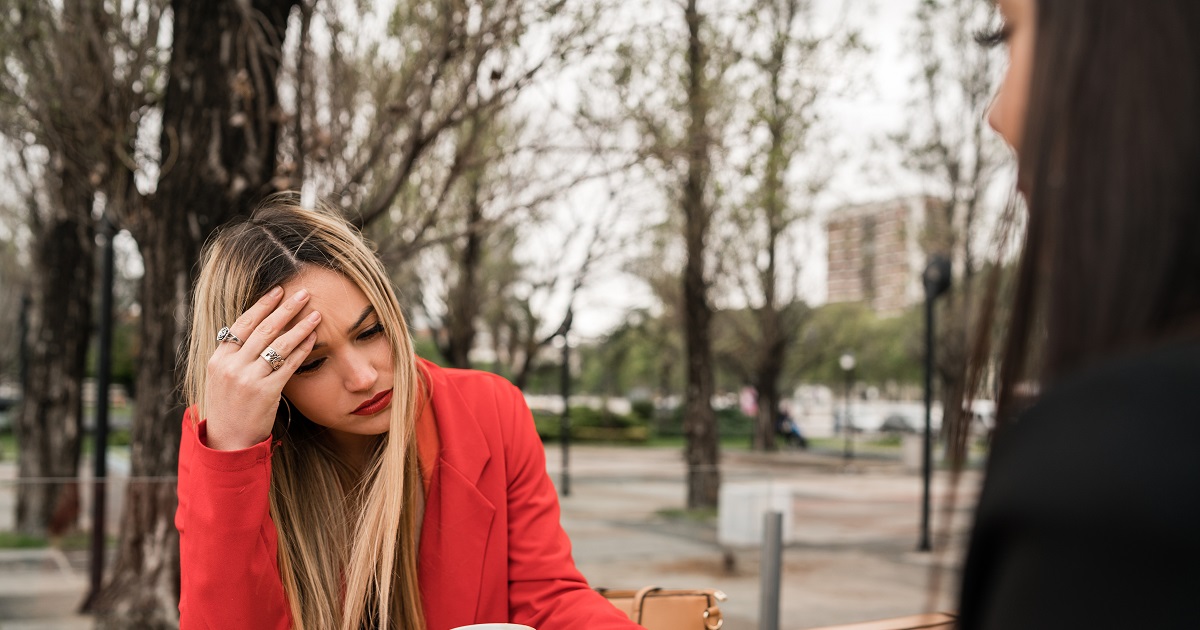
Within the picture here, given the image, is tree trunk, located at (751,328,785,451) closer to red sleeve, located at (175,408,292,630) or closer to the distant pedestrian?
the distant pedestrian

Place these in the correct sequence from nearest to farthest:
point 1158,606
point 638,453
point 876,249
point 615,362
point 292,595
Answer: point 1158,606, point 292,595, point 876,249, point 638,453, point 615,362

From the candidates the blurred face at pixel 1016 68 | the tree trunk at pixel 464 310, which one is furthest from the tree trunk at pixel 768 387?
the blurred face at pixel 1016 68

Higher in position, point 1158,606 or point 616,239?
point 616,239

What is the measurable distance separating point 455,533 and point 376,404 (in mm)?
320

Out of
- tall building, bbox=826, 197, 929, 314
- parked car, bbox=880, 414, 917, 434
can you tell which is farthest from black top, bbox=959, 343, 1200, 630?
parked car, bbox=880, 414, 917, 434

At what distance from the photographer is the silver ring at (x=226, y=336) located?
1725mm

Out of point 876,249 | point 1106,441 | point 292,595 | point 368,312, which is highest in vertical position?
point 876,249

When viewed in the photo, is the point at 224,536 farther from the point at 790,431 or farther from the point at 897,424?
the point at 897,424

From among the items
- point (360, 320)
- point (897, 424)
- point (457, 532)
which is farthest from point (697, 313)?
point (897, 424)

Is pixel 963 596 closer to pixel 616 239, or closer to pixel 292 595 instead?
pixel 292 595

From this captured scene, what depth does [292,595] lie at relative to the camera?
1832 millimetres

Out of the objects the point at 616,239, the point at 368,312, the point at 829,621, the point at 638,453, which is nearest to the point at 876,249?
the point at 638,453

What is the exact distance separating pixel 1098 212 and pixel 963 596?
0.91 ft

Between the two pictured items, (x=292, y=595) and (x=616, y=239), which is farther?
(x=616, y=239)
